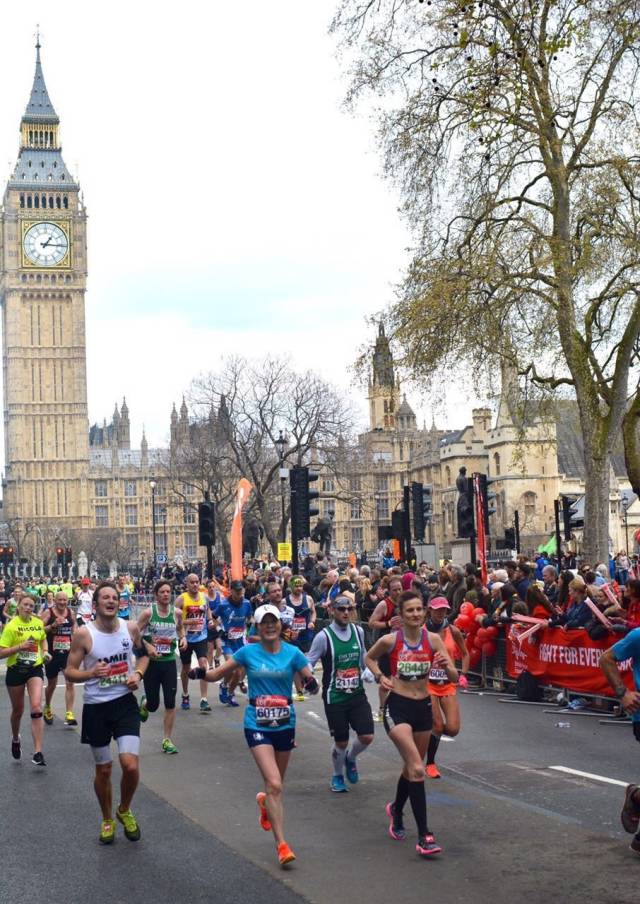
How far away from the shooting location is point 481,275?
2447 cm

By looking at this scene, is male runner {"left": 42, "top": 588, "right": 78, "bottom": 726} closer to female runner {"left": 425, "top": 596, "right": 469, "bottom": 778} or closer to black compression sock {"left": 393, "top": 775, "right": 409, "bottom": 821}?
female runner {"left": 425, "top": 596, "right": 469, "bottom": 778}

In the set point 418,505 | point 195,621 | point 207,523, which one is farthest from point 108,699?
point 418,505

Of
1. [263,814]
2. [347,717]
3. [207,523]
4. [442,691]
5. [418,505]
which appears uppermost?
[418,505]

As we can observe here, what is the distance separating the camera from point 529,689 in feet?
61.5

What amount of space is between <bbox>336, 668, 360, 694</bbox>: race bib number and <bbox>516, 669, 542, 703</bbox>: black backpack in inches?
294

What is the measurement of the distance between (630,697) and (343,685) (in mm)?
3337

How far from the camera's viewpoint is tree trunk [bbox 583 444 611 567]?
2527cm

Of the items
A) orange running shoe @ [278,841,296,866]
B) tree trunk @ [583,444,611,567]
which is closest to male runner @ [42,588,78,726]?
orange running shoe @ [278,841,296,866]

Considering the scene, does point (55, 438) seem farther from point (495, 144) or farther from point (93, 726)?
point (93, 726)

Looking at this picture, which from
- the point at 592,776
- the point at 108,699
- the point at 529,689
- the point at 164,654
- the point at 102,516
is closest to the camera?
the point at 108,699

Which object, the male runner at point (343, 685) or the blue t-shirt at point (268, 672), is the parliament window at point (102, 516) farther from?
the blue t-shirt at point (268, 672)

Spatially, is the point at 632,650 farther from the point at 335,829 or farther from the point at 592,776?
the point at 592,776

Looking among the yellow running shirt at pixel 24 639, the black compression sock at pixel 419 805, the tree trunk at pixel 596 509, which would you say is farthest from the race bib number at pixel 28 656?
the tree trunk at pixel 596 509

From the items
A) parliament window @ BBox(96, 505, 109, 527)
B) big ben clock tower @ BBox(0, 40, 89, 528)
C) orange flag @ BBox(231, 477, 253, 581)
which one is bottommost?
orange flag @ BBox(231, 477, 253, 581)
